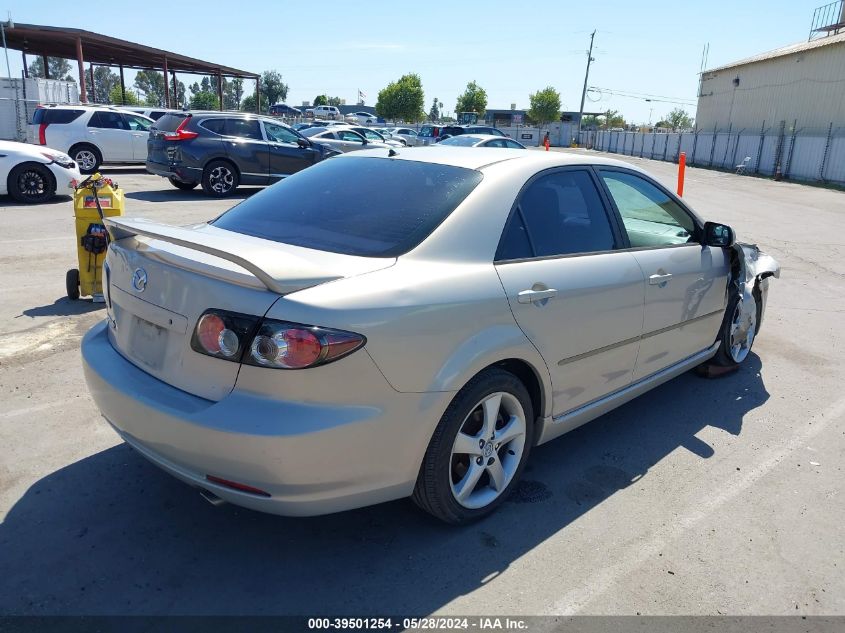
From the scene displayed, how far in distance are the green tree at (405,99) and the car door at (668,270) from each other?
8046 centimetres

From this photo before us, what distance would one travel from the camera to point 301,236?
10.6 feet

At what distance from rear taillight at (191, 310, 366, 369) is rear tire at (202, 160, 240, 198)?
510 inches

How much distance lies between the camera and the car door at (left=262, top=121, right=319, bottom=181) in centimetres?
1534

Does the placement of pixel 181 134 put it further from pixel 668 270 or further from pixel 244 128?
pixel 668 270

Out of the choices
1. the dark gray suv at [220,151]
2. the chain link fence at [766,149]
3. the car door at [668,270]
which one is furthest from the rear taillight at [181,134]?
the chain link fence at [766,149]

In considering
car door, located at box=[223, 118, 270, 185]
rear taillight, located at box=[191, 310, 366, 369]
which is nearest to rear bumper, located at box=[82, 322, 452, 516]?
rear taillight, located at box=[191, 310, 366, 369]

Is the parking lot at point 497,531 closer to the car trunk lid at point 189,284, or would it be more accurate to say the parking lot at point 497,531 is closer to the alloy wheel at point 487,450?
the alloy wheel at point 487,450

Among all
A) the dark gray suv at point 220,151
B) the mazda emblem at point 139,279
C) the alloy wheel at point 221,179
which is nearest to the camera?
the mazda emblem at point 139,279

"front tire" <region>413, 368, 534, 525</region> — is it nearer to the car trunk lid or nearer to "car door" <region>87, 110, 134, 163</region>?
the car trunk lid

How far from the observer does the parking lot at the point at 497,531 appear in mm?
2738

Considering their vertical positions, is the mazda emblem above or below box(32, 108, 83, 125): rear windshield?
below

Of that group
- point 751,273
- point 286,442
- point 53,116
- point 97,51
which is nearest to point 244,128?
point 53,116

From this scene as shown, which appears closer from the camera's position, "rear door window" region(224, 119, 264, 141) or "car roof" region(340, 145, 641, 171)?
"car roof" region(340, 145, 641, 171)

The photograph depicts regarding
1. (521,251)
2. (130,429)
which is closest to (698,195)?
(521,251)
